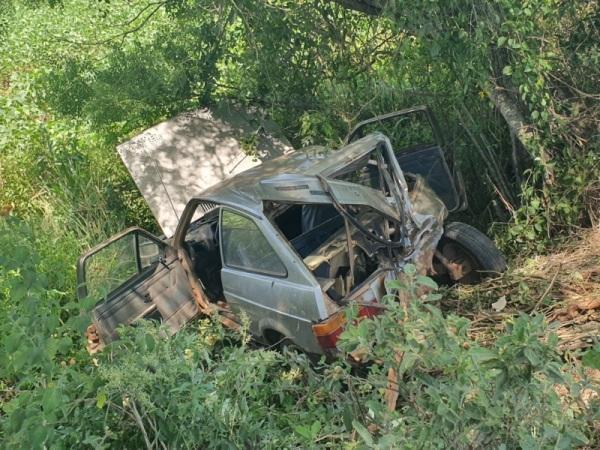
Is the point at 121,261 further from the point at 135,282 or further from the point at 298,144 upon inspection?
the point at 298,144

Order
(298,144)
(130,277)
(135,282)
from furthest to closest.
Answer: (298,144)
(130,277)
(135,282)

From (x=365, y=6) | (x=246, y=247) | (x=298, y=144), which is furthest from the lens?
(x=298, y=144)

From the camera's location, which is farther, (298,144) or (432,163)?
(298,144)

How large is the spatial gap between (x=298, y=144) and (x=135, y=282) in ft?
11.3

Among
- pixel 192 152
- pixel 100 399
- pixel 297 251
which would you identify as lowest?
pixel 297 251

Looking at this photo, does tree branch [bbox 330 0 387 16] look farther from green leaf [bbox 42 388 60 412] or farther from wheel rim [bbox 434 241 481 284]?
green leaf [bbox 42 388 60 412]

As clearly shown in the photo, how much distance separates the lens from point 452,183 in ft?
20.7

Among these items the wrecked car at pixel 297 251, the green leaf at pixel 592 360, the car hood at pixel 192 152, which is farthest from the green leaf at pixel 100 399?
the car hood at pixel 192 152

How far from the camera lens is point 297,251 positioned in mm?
5523

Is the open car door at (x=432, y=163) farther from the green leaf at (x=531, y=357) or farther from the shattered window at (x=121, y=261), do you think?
the green leaf at (x=531, y=357)

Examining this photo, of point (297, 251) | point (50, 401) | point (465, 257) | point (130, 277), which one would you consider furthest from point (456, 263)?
point (50, 401)

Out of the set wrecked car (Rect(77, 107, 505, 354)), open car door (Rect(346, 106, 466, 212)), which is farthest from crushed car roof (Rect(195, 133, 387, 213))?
open car door (Rect(346, 106, 466, 212))

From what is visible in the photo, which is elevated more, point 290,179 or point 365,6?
point 365,6

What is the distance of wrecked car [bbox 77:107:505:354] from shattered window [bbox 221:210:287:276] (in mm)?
11
